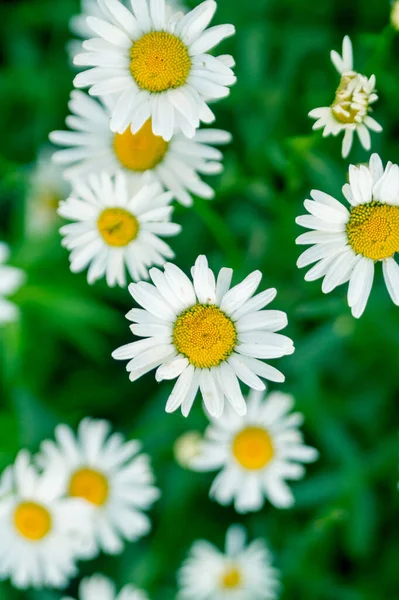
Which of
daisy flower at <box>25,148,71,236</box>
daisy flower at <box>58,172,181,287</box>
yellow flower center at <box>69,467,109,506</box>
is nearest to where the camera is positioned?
daisy flower at <box>58,172,181,287</box>

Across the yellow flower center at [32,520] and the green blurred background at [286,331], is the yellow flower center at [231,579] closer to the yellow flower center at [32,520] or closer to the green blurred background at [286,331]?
the green blurred background at [286,331]

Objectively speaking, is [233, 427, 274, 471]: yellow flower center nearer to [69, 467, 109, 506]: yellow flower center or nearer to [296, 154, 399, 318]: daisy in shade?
[69, 467, 109, 506]: yellow flower center

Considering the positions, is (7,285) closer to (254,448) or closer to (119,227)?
(119,227)

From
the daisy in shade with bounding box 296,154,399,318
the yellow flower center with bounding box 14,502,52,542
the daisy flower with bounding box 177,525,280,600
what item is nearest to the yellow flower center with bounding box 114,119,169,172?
the daisy in shade with bounding box 296,154,399,318

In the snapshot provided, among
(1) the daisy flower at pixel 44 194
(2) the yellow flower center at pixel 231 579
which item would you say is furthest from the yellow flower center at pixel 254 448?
(1) the daisy flower at pixel 44 194

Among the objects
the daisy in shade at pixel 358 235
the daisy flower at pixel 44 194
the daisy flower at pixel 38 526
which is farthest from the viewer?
the daisy flower at pixel 44 194

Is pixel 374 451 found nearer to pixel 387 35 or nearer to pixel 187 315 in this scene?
pixel 187 315

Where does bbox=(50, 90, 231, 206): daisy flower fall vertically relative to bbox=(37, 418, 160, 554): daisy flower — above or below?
above
